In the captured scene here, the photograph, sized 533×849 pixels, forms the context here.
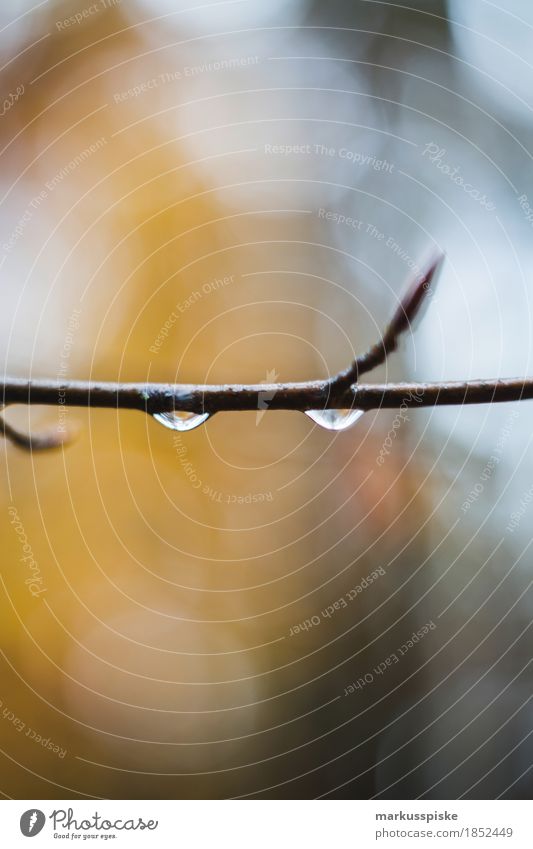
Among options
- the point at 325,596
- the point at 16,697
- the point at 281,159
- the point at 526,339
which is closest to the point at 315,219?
the point at 281,159

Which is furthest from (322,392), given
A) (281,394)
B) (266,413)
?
(266,413)

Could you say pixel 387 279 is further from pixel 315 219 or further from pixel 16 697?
pixel 16 697

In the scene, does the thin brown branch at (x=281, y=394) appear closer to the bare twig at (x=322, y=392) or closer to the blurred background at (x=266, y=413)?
the bare twig at (x=322, y=392)

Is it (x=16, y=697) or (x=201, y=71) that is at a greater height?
(x=201, y=71)

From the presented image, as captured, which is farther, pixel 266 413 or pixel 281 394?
pixel 266 413

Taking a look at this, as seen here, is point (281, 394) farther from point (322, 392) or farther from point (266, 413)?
point (266, 413)
